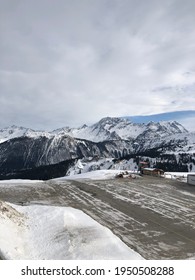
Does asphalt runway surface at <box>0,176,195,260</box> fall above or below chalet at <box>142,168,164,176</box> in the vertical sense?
below

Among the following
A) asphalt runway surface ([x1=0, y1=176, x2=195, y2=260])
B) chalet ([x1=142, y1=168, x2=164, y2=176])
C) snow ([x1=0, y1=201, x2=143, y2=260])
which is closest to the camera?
snow ([x1=0, y1=201, x2=143, y2=260])

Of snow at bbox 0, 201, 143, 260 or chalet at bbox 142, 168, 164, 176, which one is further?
chalet at bbox 142, 168, 164, 176

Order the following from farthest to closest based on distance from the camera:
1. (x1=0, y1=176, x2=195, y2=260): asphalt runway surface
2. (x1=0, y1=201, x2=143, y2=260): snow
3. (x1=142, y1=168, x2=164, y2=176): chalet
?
(x1=142, y1=168, x2=164, y2=176): chalet → (x1=0, y1=176, x2=195, y2=260): asphalt runway surface → (x1=0, y1=201, x2=143, y2=260): snow

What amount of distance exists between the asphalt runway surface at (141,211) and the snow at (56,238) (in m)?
0.91

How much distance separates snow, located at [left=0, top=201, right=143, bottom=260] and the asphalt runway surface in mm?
914

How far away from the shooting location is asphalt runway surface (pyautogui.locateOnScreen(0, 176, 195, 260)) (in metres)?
13.1

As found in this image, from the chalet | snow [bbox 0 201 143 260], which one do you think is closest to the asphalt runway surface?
snow [bbox 0 201 143 260]

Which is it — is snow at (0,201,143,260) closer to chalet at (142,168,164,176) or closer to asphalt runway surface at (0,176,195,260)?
asphalt runway surface at (0,176,195,260)

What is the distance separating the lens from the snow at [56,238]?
1139 centimetres

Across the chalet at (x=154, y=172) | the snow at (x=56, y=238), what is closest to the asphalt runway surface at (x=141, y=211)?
the snow at (x=56, y=238)

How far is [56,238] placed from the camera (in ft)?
43.6

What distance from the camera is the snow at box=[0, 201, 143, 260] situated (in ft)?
37.4
